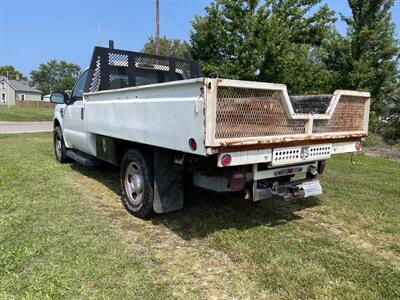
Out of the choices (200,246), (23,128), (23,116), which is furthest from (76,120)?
(23,116)

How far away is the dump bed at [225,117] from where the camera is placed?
3.07 meters

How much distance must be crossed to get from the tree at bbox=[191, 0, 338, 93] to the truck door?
8.20 m

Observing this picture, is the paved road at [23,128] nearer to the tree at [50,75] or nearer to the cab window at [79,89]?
the cab window at [79,89]

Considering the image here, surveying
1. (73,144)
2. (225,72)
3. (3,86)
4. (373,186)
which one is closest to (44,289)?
(73,144)

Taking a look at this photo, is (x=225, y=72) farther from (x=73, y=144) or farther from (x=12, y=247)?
(x=12, y=247)

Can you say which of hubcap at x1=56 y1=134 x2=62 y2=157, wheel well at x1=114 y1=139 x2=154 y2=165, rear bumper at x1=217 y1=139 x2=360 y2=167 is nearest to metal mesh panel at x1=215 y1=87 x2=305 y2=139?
rear bumper at x1=217 y1=139 x2=360 y2=167

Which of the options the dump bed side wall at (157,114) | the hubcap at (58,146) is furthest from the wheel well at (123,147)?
the hubcap at (58,146)

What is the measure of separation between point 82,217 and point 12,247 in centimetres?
99

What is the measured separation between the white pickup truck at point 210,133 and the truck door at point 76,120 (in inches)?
9.9

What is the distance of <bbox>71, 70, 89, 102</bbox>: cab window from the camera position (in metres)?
6.38

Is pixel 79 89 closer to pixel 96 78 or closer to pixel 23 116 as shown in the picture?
pixel 96 78

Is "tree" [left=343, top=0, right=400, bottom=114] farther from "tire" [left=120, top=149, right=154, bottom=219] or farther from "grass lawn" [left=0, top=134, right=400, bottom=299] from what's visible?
"tire" [left=120, top=149, right=154, bottom=219]

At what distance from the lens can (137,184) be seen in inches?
181

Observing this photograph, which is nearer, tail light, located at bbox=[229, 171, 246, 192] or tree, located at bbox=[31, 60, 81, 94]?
tail light, located at bbox=[229, 171, 246, 192]
